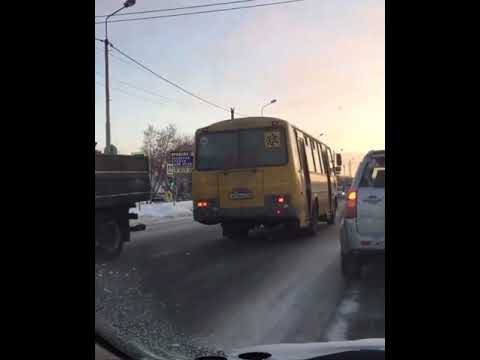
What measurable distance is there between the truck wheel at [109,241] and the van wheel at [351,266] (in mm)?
4354

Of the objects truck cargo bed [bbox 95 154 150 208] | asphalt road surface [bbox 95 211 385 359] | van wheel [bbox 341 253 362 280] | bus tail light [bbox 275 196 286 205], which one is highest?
truck cargo bed [bbox 95 154 150 208]

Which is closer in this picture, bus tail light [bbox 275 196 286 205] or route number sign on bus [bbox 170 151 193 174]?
bus tail light [bbox 275 196 286 205]

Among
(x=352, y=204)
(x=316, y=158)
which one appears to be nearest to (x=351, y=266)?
(x=352, y=204)

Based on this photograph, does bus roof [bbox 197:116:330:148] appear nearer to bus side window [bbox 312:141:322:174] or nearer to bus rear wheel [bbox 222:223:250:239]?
bus rear wheel [bbox 222:223:250:239]

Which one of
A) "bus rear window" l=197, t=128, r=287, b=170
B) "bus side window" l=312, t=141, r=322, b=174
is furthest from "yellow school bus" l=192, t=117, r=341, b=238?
"bus side window" l=312, t=141, r=322, b=174

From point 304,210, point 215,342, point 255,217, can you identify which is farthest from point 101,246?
point 215,342

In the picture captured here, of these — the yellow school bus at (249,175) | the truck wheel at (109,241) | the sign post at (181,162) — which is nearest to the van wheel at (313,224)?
the yellow school bus at (249,175)

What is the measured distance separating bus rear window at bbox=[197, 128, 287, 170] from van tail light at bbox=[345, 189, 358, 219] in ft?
16.3

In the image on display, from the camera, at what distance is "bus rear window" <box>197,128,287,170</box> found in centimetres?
1178

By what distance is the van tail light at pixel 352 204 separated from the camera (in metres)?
6.65

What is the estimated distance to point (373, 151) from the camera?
6848 mm

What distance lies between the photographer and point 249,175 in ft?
38.2

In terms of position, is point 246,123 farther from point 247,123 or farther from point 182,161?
point 182,161
